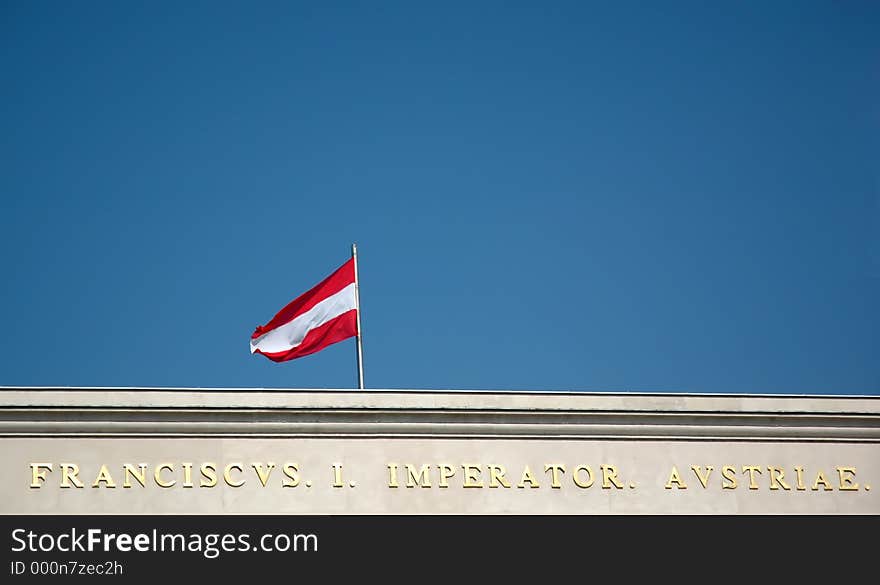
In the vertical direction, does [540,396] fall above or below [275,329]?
below

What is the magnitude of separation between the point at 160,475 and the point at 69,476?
1.43 m

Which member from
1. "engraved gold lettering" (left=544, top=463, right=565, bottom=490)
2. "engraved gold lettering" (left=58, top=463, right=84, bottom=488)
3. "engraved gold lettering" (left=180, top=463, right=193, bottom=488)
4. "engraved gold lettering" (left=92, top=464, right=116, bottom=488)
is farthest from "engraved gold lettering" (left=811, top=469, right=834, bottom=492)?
"engraved gold lettering" (left=58, top=463, right=84, bottom=488)

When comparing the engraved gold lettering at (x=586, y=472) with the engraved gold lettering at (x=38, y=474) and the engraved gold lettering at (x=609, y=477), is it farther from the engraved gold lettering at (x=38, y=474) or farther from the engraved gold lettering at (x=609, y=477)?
the engraved gold lettering at (x=38, y=474)

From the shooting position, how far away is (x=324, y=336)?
2766cm

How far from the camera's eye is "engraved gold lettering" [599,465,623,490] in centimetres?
2592

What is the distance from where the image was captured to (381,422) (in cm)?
2567

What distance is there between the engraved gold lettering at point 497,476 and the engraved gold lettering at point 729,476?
146 inches

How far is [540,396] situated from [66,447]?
783 cm

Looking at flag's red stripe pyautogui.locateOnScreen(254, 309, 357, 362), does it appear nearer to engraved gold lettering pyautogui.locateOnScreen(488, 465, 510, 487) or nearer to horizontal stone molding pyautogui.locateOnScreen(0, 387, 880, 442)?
horizontal stone molding pyautogui.locateOnScreen(0, 387, 880, 442)

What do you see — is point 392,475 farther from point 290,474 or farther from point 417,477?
point 290,474

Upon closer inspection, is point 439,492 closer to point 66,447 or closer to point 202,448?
point 202,448

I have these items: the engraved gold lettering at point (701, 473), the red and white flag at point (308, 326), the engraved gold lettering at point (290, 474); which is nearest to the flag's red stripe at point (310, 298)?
the red and white flag at point (308, 326)

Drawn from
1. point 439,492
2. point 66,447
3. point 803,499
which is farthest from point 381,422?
point 803,499
